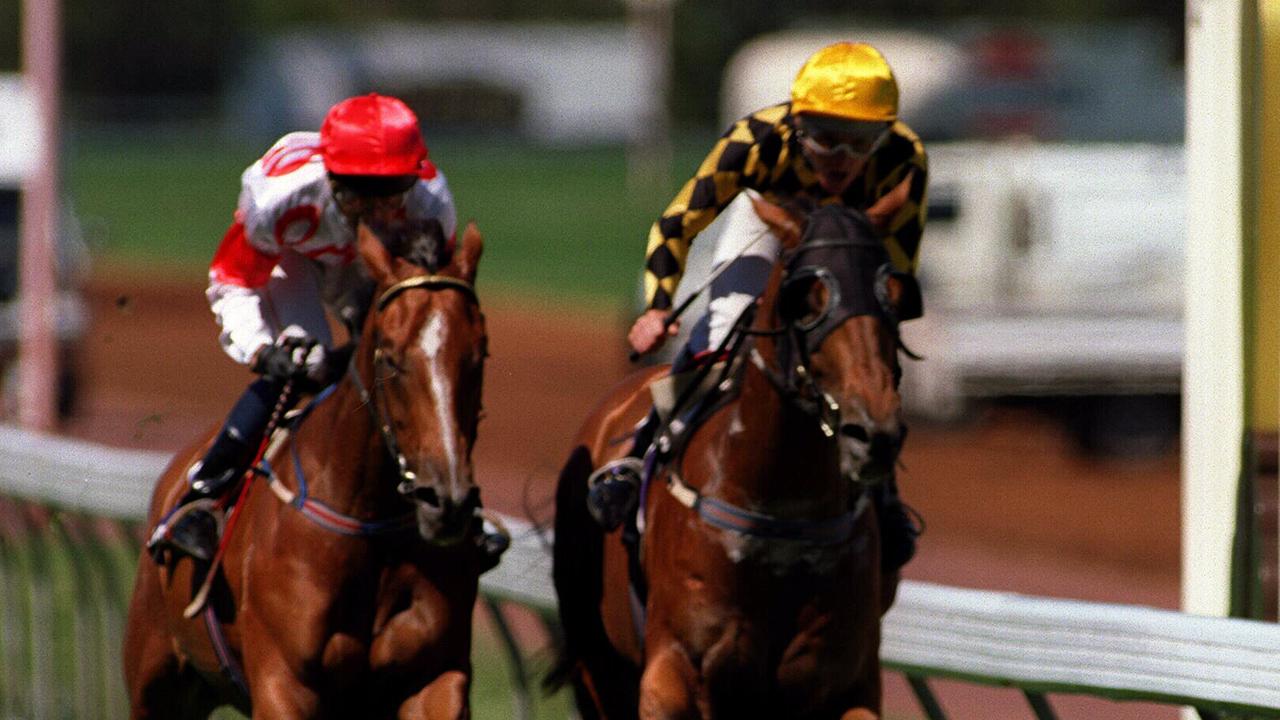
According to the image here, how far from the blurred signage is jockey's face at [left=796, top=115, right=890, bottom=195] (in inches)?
255

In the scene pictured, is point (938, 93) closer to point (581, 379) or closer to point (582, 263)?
point (581, 379)

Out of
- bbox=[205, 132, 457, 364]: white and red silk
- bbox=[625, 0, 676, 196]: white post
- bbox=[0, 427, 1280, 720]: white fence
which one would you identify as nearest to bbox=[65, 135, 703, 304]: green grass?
bbox=[625, 0, 676, 196]: white post

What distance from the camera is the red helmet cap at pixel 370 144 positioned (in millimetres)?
4516

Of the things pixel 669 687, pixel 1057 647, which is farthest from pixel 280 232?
pixel 1057 647

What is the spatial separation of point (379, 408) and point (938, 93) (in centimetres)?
2109

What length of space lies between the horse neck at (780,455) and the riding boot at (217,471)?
1.13 m

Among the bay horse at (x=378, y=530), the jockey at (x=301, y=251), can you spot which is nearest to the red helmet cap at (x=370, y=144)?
the jockey at (x=301, y=251)

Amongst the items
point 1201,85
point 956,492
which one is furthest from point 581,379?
point 1201,85

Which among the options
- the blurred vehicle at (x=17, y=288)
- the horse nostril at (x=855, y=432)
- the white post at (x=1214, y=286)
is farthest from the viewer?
the blurred vehicle at (x=17, y=288)

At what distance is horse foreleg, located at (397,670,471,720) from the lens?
14.6ft

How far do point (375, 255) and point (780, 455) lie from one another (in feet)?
2.96

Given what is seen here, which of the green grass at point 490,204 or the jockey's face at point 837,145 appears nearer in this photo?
the jockey's face at point 837,145

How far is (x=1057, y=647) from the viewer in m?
4.62

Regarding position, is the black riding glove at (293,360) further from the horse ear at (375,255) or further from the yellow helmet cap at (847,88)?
the yellow helmet cap at (847,88)
